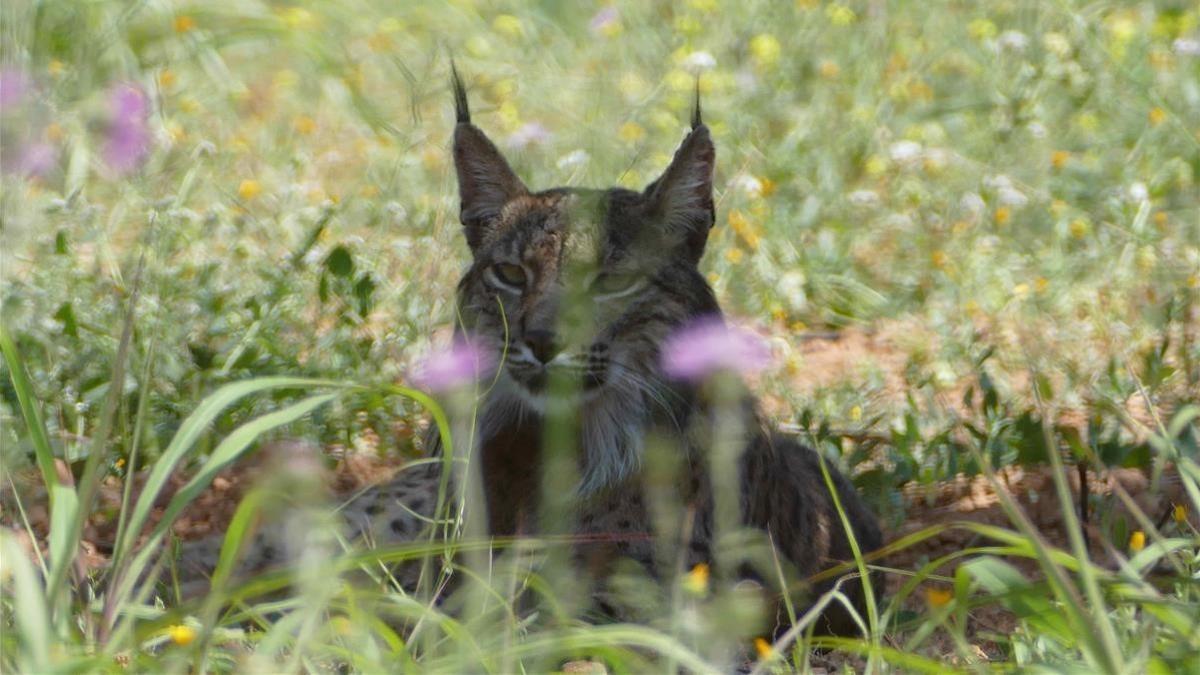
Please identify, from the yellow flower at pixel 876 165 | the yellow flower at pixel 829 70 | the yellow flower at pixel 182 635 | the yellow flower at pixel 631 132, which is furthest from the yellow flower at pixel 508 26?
the yellow flower at pixel 182 635

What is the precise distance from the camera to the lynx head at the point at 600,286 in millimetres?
4098

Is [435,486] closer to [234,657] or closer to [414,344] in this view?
[414,344]

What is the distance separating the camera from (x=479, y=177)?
4.51 metres

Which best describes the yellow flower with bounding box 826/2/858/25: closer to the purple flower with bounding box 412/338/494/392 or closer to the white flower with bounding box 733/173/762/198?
the white flower with bounding box 733/173/762/198

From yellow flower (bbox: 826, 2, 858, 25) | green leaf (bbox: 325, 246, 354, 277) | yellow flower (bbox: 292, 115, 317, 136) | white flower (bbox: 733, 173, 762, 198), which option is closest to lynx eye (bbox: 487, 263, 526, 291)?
green leaf (bbox: 325, 246, 354, 277)

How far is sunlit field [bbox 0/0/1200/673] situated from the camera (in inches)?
109

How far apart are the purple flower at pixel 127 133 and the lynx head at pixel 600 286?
1.64 m

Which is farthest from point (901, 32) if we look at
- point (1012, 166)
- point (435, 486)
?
point (435, 486)

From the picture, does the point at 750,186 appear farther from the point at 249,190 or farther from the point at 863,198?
the point at 249,190

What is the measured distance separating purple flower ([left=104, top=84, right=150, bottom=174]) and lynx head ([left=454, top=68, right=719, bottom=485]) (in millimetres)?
1638

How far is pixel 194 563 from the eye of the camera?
480 centimetres

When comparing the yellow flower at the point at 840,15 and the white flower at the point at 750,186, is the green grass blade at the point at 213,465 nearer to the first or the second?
the white flower at the point at 750,186

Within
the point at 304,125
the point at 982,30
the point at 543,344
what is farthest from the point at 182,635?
the point at 982,30

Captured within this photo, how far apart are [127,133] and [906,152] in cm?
311
